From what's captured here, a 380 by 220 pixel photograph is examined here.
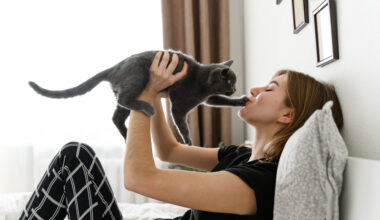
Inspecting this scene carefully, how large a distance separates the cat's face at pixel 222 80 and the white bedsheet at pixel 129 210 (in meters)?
0.72

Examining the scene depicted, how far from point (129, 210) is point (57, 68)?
4.94 feet

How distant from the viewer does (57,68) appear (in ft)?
9.18

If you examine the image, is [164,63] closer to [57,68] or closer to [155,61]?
[155,61]

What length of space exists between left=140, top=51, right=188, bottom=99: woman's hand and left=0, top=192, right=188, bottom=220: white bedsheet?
68 cm

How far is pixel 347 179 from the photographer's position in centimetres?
84

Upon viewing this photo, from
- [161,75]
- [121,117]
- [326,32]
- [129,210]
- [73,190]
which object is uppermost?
[326,32]

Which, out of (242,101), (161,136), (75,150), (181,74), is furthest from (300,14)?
(75,150)

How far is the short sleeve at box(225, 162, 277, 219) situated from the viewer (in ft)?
3.04

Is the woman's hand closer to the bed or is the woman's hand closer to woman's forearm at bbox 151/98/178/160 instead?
woman's forearm at bbox 151/98/178/160

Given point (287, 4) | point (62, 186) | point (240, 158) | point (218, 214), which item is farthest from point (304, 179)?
point (287, 4)

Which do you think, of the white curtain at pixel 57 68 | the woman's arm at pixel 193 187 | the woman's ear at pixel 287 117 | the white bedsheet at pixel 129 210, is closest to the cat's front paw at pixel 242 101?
the woman's ear at pixel 287 117

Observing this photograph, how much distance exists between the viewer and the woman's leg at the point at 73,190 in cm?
117

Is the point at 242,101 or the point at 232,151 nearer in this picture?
the point at 242,101

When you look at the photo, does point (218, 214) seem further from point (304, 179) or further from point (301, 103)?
point (301, 103)
